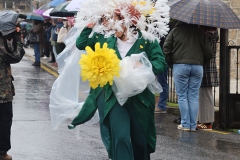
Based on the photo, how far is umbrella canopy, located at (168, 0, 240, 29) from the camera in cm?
884

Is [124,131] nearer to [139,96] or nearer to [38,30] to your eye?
[139,96]

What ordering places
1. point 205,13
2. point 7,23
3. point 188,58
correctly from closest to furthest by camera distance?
1. point 7,23
2. point 205,13
3. point 188,58

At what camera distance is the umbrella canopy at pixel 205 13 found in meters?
8.84

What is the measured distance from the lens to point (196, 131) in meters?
9.56

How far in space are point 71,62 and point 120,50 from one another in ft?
2.13

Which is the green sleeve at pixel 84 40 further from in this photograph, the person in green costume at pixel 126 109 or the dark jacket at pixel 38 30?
the dark jacket at pixel 38 30

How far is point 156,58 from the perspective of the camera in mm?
5957

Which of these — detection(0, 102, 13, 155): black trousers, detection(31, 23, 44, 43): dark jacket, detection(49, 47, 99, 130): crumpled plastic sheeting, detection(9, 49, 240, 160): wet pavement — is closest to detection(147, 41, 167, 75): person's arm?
detection(49, 47, 99, 130): crumpled plastic sheeting

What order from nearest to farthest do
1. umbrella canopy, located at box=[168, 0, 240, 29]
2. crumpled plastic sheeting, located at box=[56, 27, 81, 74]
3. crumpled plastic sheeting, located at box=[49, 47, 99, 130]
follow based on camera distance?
crumpled plastic sheeting, located at box=[49, 47, 99, 130], crumpled plastic sheeting, located at box=[56, 27, 81, 74], umbrella canopy, located at box=[168, 0, 240, 29]

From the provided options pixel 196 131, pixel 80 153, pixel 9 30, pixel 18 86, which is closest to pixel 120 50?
pixel 9 30

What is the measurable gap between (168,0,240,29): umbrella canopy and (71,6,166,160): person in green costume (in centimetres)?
290

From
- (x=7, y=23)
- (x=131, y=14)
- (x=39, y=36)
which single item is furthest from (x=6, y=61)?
(x=39, y=36)

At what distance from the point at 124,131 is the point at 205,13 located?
12.2 ft

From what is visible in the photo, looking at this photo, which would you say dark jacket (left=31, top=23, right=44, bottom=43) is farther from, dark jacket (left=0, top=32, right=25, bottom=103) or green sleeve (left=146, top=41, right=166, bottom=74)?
green sleeve (left=146, top=41, right=166, bottom=74)
